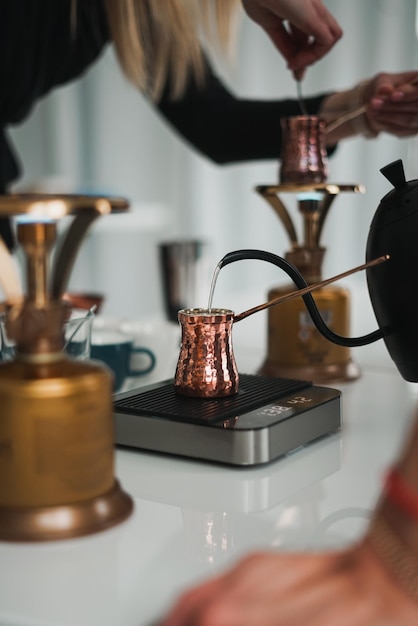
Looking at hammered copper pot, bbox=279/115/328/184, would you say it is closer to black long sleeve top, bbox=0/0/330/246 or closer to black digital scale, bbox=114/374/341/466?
black digital scale, bbox=114/374/341/466

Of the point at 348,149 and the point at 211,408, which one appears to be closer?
the point at 211,408

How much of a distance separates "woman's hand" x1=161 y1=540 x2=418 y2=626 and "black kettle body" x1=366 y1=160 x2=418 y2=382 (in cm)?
39

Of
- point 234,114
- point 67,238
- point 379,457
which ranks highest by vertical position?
point 234,114

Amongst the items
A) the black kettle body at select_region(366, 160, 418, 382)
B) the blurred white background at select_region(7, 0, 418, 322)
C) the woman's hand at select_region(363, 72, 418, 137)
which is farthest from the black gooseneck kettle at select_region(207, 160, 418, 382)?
the blurred white background at select_region(7, 0, 418, 322)

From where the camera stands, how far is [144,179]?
3.92 m

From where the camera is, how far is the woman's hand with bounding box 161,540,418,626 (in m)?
0.41

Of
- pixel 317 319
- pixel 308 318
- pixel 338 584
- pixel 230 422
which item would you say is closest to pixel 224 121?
pixel 308 318

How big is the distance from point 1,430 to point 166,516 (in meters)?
0.14

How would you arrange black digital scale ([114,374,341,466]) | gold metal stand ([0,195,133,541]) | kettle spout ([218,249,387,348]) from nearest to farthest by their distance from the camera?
gold metal stand ([0,195,133,541]) < black digital scale ([114,374,341,466]) < kettle spout ([218,249,387,348])

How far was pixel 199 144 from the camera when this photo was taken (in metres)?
1.84

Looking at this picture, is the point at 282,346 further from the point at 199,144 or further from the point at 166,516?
the point at 199,144

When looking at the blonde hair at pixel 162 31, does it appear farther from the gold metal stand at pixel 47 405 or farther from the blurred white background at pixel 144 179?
the blurred white background at pixel 144 179

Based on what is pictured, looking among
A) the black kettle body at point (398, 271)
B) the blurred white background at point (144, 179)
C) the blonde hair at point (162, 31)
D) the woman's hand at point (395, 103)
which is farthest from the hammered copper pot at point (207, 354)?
the blurred white background at point (144, 179)

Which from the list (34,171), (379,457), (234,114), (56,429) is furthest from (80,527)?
(34,171)
